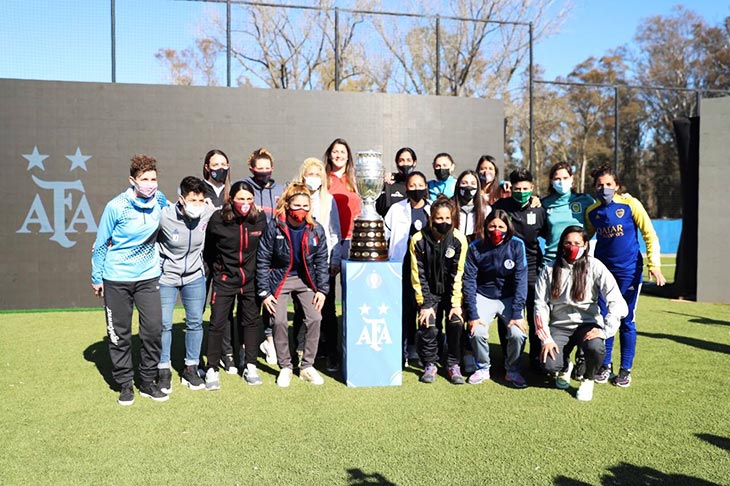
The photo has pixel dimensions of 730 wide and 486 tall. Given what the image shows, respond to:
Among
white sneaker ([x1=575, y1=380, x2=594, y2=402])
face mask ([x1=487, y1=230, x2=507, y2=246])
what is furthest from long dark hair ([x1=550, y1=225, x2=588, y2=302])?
white sneaker ([x1=575, y1=380, x2=594, y2=402])

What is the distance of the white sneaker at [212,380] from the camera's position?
14.6 feet

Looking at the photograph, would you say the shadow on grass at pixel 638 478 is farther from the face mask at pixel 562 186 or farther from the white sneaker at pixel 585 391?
the face mask at pixel 562 186

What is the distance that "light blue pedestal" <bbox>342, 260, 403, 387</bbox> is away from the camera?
4512 mm

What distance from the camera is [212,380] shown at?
14.6ft

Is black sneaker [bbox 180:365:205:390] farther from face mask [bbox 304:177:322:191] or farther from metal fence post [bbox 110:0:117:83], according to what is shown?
metal fence post [bbox 110:0:117:83]

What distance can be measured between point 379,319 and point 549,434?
1.52 m

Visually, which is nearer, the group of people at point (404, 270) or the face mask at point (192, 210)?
the group of people at point (404, 270)

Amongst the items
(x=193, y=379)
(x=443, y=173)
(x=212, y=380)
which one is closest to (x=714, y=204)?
(x=443, y=173)

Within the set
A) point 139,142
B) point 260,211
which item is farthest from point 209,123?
point 260,211

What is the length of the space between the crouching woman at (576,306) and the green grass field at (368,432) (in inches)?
10.6

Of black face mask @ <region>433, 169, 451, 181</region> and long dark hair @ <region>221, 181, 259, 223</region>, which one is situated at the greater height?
black face mask @ <region>433, 169, 451, 181</region>

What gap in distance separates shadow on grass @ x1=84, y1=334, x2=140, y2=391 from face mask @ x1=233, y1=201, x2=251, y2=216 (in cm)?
157

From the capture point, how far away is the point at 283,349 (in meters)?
4.61

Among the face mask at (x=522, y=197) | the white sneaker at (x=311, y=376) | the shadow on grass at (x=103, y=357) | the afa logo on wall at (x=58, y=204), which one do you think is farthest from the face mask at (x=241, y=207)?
the afa logo on wall at (x=58, y=204)
